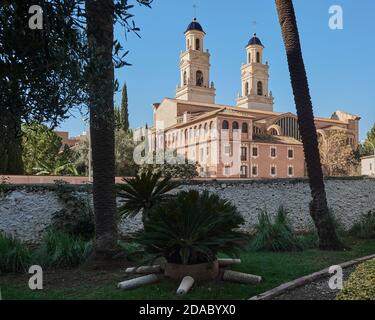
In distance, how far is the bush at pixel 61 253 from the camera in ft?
28.8

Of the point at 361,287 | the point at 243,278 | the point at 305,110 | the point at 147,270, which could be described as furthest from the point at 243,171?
the point at 361,287

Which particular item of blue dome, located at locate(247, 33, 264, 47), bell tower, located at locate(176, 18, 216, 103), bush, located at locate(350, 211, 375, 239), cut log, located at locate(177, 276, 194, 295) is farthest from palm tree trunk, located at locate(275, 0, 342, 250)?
blue dome, located at locate(247, 33, 264, 47)

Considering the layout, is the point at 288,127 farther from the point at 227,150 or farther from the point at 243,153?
the point at 227,150

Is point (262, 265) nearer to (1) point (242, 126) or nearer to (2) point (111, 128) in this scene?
(2) point (111, 128)

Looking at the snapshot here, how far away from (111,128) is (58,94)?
336 cm

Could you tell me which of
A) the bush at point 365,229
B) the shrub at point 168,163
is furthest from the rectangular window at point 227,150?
the bush at point 365,229

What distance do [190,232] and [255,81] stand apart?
101 m

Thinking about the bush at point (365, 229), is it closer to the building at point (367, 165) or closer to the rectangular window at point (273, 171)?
the building at point (367, 165)

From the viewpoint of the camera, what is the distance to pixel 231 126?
66500 millimetres

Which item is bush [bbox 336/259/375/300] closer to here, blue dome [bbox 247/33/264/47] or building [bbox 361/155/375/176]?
building [bbox 361/155/375/176]

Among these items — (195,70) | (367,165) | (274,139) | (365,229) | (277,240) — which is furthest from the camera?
(195,70)

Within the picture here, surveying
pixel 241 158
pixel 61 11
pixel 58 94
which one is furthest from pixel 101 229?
pixel 241 158

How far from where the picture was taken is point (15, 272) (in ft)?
27.7
